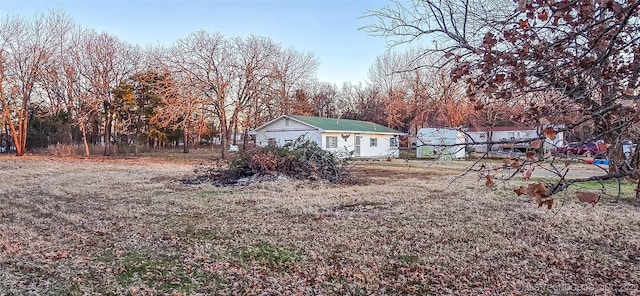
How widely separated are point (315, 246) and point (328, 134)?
Answer: 1869 cm

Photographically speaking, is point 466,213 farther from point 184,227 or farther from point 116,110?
point 116,110

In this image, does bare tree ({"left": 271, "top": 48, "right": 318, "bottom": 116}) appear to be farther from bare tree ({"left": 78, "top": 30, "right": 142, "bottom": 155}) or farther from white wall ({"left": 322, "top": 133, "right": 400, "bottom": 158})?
bare tree ({"left": 78, "top": 30, "right": 142, "bottom": 155})

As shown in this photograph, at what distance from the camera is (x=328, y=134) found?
22.8m

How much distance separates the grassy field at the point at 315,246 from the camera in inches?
125

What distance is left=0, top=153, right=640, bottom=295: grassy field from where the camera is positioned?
3178mm

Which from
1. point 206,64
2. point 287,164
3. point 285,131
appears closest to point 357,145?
point 285,131

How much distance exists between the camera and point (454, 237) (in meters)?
4.62

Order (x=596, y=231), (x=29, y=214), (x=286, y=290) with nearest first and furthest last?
(x=286, y=290), (x=596, y=231), (x=29, y=214)

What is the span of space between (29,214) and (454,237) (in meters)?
5.91

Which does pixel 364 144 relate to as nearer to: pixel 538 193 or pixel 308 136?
pixel 308 136

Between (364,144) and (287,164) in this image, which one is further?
(364,144)

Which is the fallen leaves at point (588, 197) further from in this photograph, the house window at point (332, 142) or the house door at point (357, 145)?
the house door at point (357, 145)

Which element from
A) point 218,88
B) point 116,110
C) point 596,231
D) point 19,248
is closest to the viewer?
point 19,248

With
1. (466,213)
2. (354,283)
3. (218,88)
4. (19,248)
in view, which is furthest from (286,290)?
(218,88)
